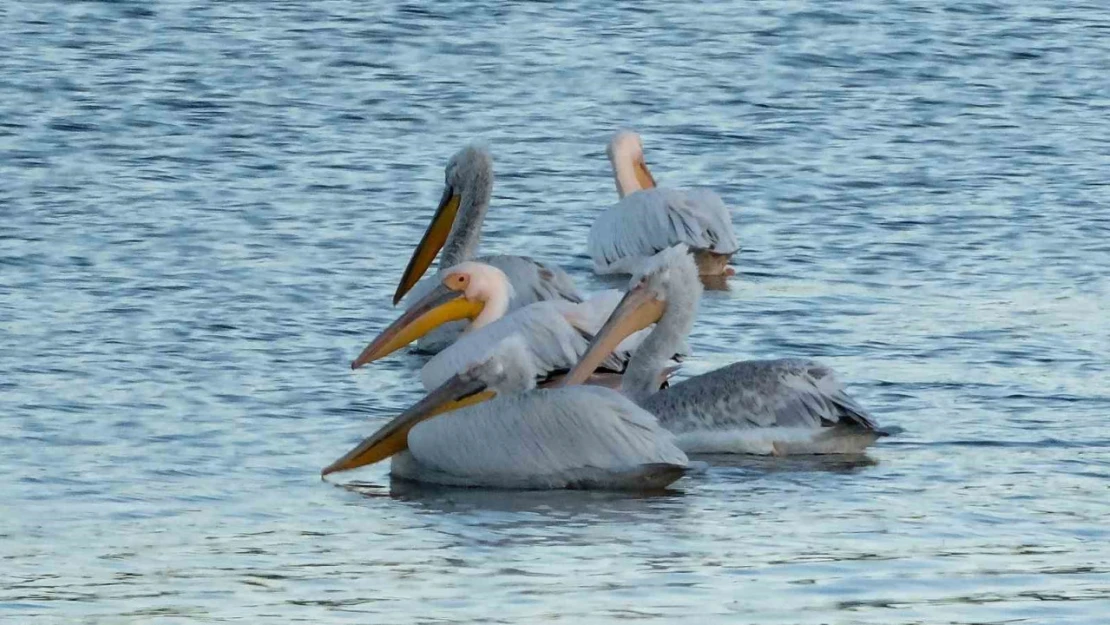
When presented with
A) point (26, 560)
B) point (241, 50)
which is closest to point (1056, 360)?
point (26, 560)

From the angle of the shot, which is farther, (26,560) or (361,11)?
(361,11)

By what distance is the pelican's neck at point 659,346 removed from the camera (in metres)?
7.32

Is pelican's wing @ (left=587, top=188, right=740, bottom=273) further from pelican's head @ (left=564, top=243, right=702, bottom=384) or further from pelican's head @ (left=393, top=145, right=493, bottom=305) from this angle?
pelican's head @ (left=564, top=243, right=702, bottom=384)

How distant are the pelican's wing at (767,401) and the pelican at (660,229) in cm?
272

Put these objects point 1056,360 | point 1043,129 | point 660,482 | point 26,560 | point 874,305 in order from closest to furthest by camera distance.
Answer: point 26,560
point 660,482
point 1056,360
point 874,305
point 1043,129

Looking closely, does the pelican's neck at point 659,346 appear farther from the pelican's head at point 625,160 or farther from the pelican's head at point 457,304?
the pelican's head at point 625,160

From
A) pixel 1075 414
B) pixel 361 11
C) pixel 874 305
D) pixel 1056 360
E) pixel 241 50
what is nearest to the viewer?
pixel 1075 414

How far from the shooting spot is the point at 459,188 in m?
9.67

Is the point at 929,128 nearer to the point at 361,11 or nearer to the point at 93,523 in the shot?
the point at 361,11

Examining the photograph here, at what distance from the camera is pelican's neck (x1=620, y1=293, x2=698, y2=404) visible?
7324 millimetres

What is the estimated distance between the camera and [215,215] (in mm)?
10445

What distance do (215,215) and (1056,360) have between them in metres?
3.82

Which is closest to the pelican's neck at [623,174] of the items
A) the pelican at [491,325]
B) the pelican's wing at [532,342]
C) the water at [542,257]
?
the water at [542,257]

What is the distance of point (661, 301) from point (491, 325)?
602mm
